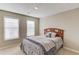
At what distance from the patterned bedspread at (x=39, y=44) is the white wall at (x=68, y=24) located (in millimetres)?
132

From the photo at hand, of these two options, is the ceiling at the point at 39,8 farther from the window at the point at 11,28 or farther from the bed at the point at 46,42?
the bed at the point at 46,42

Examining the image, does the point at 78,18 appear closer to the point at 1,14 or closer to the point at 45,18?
the point at 45,18

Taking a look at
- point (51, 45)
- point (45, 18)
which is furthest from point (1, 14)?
point (51, 45)

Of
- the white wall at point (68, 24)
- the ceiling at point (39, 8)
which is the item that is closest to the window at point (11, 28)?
the ceiling at point (39, 8)

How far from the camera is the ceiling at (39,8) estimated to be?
1.24m

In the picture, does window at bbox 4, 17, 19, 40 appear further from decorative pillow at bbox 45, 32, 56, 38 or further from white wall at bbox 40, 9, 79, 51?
decorative pillow at bbox 45, 32, 56, 38

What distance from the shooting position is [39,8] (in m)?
1.37

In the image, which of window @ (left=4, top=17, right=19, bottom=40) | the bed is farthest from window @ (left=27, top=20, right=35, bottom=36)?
window @ (left=4, top=17, right=19, bottom=40)

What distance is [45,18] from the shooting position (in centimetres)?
159

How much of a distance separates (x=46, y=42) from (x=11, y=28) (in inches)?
27.3

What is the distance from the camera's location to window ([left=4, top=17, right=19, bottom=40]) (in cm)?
132

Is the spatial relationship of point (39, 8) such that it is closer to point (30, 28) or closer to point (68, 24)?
point (30, 28)

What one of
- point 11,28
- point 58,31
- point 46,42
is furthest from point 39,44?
point 11,28
